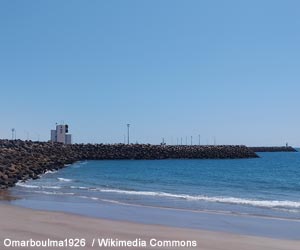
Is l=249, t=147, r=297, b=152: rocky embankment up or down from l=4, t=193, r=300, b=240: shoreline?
up

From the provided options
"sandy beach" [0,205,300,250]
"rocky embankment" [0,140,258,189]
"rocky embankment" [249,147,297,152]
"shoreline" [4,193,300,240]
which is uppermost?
"rocky embankment" [249,147,297,152]

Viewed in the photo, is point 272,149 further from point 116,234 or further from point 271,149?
point 116,234

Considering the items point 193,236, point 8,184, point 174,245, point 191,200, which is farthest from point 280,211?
point 8,184

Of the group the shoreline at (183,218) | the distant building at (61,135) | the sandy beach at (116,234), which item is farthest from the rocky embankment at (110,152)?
the sandy beach at (116,234)

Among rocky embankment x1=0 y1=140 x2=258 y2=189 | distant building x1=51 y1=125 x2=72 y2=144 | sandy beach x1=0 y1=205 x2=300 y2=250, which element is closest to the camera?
sandy beach x1=0 y1=205 x2=300 y2=250

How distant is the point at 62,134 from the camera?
281ft

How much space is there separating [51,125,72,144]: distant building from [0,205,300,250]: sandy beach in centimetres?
7438

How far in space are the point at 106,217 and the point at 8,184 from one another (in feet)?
38.2

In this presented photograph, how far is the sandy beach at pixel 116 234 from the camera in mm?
8867

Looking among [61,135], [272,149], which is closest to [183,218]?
[61,135]

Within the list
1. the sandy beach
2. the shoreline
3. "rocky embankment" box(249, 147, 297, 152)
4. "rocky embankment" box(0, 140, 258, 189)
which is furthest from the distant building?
"rocky embankment" box(249, 147, 297, 152)

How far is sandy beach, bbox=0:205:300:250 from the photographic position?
8867 millimetres

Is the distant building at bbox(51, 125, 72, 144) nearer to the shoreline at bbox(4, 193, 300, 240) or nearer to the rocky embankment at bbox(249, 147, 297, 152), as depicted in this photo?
the shoreline at bbox(4, 193, 300, 240)

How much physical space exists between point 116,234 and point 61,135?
252ft
